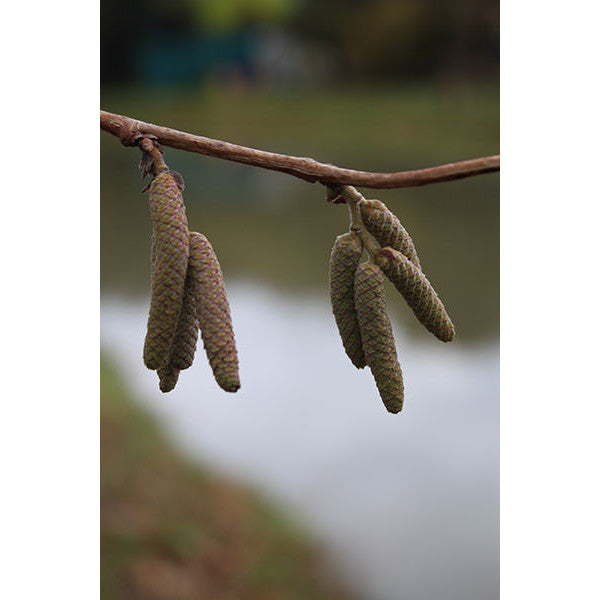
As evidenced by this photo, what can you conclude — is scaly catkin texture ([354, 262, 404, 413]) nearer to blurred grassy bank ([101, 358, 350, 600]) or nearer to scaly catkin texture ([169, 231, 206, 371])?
scaly catkin texture ([169, 231, 206, 371])

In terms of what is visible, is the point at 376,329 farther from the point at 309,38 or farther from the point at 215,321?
the point at 309,38

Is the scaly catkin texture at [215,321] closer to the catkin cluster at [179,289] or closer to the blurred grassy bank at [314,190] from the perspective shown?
the catkin cluster at [179,289]

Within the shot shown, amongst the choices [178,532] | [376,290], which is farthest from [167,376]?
[178,532]

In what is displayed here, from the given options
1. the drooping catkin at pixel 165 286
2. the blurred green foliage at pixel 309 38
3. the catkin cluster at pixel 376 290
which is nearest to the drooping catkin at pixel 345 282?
the catkin cluster at pixel 376 290

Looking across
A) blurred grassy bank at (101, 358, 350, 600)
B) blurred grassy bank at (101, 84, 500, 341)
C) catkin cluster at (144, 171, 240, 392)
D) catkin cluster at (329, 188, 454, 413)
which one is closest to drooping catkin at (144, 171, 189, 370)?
catkin cluster at (144, 171, 240, 392)
